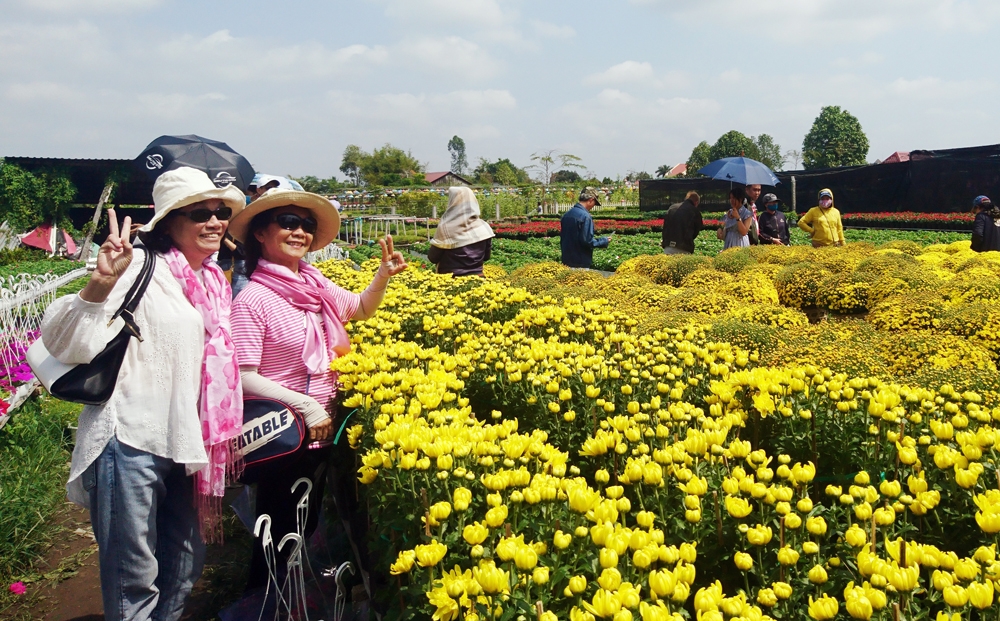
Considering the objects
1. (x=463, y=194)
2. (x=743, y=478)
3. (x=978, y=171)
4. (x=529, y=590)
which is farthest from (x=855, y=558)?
(x=978, y=171)

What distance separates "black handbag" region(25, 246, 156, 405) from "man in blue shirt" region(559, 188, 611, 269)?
525 cm

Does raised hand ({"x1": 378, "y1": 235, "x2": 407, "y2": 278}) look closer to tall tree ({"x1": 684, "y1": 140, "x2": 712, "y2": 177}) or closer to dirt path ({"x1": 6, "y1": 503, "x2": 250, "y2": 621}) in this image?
dirt path ({"x1": 6, "y1": 503, "x2": 250, "y2": 621})

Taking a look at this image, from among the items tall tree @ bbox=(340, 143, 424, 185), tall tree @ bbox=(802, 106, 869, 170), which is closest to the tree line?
tall tree @ bbox=(802, 106, 869, 170)

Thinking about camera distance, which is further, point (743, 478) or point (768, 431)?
point (768, 431)

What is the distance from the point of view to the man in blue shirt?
680cm

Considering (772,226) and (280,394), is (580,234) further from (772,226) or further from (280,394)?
(280,394)

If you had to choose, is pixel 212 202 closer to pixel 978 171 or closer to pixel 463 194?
pixel 463 194

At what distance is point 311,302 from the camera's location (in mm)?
2602

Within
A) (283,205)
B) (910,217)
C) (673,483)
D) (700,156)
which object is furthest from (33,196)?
(700,156)

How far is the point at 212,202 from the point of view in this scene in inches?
87.1

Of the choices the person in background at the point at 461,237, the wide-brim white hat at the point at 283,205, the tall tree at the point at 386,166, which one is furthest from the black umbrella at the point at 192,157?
the tall tree at the point at 386,166

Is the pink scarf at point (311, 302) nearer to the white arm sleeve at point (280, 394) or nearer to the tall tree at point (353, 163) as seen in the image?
the white arm sleeve at point (280, 394)

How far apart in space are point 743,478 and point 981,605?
1.63 ft

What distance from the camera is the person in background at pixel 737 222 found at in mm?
7811
